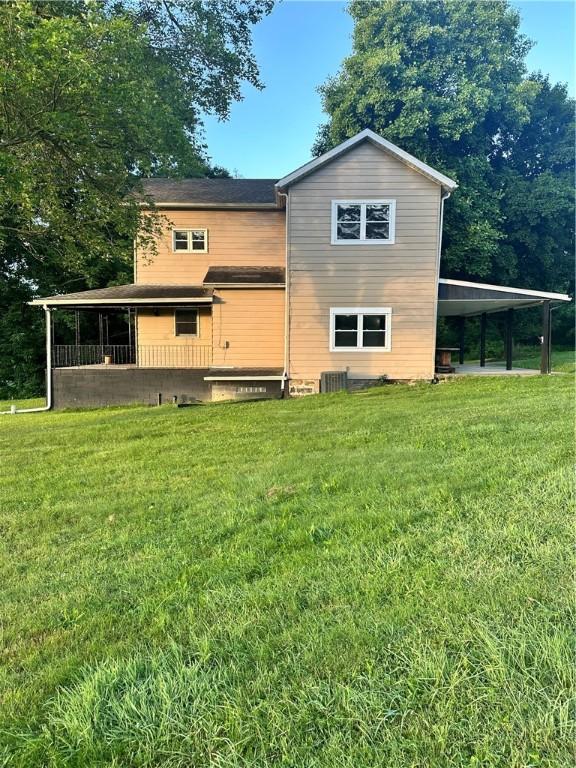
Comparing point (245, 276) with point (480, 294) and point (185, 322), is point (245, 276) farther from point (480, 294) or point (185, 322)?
point (480, 294)

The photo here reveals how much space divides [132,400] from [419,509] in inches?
477

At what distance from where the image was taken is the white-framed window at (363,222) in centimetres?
1318

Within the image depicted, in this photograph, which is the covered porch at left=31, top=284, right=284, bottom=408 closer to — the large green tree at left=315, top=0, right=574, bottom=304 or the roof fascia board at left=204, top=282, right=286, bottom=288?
the roof fascia board at left=204, top=282, right=286, bottom=288

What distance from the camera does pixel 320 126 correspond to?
24.2 m

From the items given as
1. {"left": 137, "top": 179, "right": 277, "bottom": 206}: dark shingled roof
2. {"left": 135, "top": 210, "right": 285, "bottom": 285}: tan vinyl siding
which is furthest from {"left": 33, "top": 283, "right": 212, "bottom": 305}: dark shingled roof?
{"left": 137, "top": 179, "right": 277, "bottom": 206}: dark shingled roof

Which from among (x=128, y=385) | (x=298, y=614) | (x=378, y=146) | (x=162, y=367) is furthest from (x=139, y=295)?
(x=298, y=614)

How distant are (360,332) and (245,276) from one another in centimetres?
404

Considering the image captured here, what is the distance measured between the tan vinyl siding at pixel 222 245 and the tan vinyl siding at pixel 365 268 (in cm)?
257

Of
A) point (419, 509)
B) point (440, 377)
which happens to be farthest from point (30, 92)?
point (440, 377)

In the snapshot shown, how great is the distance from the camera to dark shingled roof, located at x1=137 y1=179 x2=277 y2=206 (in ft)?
50.6

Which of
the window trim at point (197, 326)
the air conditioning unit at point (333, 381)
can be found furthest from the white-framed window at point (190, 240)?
the air conditioning unit at point (333, 381)

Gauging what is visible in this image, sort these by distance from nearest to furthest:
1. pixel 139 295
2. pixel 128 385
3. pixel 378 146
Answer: pixel 378 146, pixel 139 295, pixel 128 385

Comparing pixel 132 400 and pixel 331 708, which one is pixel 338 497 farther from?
pixel 132 400

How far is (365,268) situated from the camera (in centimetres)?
1327
